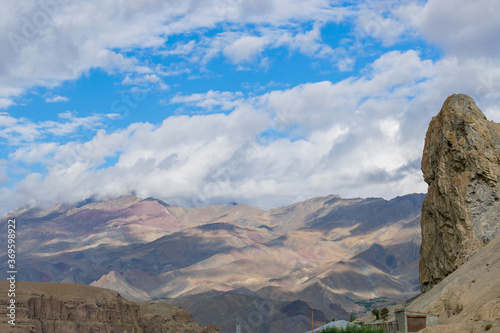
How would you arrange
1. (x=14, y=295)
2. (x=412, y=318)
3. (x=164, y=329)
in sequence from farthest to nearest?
(x=164, y=329) → (x=14, y=295) → (x=412, y=318)

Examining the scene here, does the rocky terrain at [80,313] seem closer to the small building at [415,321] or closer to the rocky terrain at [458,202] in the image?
the rocky terrain at [458,202]

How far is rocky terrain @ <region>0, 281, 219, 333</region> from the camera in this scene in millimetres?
153750

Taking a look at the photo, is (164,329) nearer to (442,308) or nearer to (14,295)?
(14,295)

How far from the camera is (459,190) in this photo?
3182 inches

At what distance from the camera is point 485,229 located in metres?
78.2

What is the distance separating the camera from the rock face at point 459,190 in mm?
78750

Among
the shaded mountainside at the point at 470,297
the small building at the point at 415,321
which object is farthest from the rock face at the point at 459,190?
the small building at the point at 415,321

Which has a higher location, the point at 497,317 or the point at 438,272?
the point at 438,272

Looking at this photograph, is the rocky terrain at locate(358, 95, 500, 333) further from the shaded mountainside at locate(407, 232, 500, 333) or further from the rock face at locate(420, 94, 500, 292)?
the shaded mountainside at locate(407, 232, 500, 333)

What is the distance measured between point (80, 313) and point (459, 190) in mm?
114198

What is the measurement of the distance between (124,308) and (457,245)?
11322 cm

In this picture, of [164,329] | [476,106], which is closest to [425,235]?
[476,106]

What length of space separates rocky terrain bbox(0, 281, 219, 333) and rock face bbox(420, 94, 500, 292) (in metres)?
96.6

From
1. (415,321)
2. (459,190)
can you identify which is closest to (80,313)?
(459,190)
